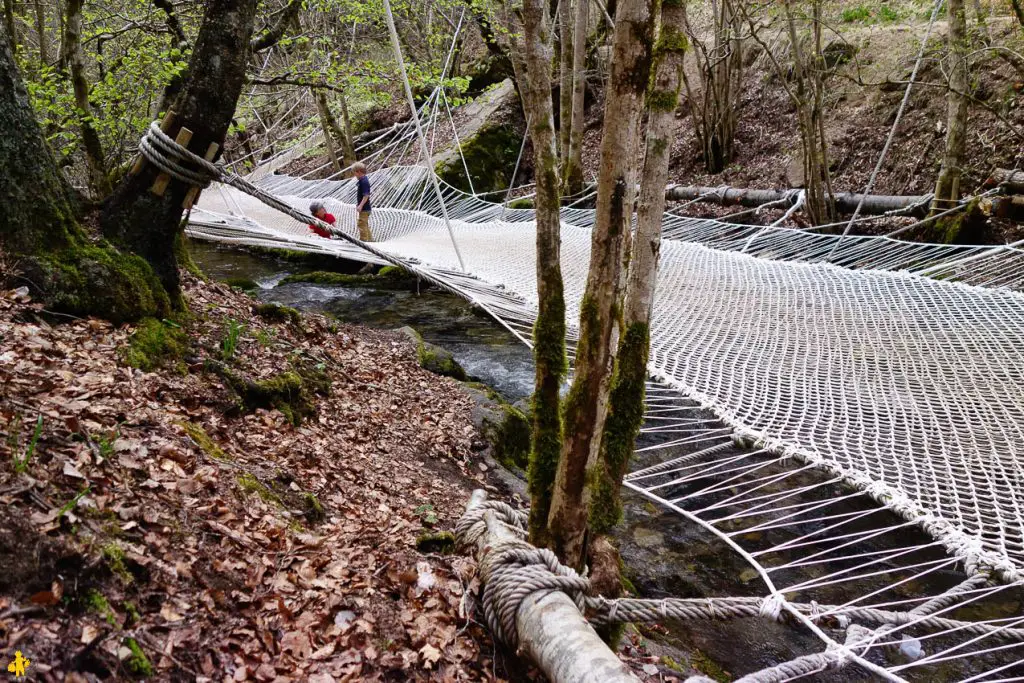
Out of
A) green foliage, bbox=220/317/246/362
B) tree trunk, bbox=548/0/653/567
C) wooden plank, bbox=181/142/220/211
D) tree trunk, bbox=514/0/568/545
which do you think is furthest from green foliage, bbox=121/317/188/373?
tree trunk, bbox=548/0/653/567

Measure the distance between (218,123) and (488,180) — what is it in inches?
286

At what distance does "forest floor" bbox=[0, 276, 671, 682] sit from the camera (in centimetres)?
108

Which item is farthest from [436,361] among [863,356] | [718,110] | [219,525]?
[718,110]

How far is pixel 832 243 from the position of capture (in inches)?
193

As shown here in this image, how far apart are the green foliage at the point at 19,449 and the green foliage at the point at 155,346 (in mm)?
640

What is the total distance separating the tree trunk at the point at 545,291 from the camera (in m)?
1.57

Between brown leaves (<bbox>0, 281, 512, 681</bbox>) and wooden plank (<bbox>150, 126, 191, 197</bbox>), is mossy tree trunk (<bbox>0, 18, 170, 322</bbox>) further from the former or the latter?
wooden plank (<bbox>150, 126, 191, 197</bbox>)

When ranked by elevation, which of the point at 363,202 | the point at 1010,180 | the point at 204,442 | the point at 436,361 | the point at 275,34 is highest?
the point at 275,34

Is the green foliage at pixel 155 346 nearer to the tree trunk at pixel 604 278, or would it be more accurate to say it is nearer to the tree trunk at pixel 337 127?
the tree trunk at pixel 604 278

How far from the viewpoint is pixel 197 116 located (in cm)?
222


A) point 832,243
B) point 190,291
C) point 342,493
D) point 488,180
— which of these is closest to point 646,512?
point 342,493

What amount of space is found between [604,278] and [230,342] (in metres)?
1.64

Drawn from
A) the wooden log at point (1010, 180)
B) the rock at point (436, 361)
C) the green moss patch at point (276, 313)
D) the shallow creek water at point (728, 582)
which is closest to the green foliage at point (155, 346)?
the green moss patch at point (276, 313)

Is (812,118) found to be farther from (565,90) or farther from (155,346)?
(155,346)
